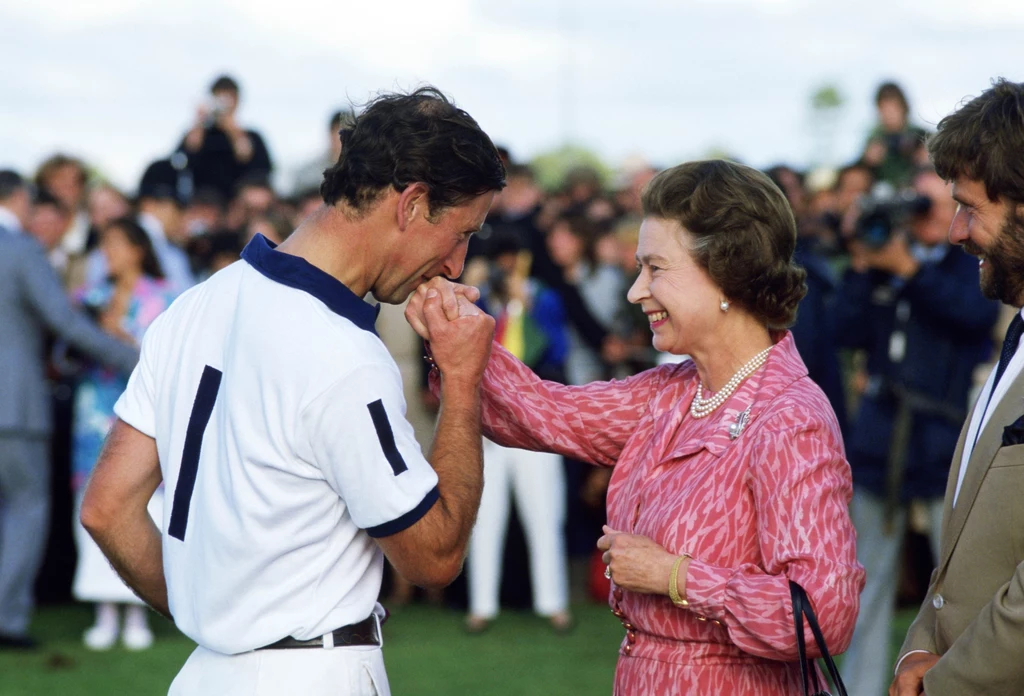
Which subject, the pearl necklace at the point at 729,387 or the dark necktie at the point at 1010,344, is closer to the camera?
the dark necktie at the point at 1010,344

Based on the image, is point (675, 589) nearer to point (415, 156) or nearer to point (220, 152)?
point (415, 156)

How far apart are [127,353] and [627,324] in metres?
3.23

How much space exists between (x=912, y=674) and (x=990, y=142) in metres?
1.12

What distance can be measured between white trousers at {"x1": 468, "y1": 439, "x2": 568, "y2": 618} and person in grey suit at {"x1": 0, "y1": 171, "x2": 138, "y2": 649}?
7.19 feet

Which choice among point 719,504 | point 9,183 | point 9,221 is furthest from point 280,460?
point 9,183

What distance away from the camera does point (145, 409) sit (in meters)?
2.75

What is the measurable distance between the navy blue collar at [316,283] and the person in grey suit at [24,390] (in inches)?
190

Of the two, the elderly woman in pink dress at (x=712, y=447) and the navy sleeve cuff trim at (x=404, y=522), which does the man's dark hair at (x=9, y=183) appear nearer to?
the elderly woman in pink dress at (x=712, y=447)

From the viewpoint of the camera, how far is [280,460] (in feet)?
8.14

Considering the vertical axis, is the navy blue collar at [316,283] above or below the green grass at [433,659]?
above

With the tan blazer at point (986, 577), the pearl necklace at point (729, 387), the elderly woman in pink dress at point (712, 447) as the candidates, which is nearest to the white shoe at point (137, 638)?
the elderly woman in pink dress at point (712, 447)

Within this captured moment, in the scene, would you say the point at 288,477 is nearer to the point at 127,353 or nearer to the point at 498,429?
the point at 498,429

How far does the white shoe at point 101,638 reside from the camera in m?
7.27

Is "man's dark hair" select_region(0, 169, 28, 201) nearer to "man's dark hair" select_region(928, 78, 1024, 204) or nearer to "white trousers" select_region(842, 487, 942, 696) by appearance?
"white trousers" select_region(842, 487, 942, 696)
